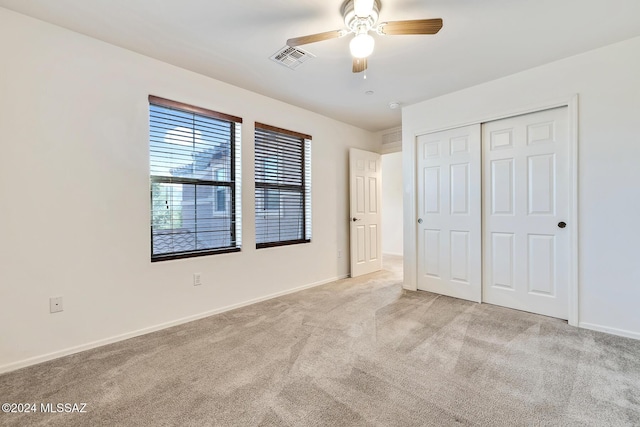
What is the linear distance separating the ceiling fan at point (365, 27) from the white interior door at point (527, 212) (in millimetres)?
1926

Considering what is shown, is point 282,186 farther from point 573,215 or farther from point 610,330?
point 610,330

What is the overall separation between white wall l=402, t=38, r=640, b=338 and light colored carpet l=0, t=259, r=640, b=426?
1.13 feet

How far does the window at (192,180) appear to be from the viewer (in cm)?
268

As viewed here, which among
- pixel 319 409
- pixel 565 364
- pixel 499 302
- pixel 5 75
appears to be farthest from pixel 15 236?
pixel 499 302

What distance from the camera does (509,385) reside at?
69.2 inches

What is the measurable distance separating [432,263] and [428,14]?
2.74 metres

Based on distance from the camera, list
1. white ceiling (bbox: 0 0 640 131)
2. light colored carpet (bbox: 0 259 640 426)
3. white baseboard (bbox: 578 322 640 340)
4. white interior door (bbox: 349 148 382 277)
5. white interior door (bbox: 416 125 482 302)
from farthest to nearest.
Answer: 1. white interior door (bbox: 349 148 382 277)
2. white interior door (bbox: 416 125 482 302)
3. white baseboard (bbox: 578 322 640 340)
4. white ceiling (bbox: 0 0 640 131)
5. light colored carpet (bbox: 0 259 640 426)

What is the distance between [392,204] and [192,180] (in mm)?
5272

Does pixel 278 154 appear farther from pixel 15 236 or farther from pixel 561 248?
pixel 561 248

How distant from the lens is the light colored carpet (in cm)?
152

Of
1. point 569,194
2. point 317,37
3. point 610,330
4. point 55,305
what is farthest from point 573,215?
point 55,305

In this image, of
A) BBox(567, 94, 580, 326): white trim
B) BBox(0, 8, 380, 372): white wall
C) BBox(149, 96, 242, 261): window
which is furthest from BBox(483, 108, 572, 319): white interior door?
BBox(0, 8, 380, 372): white wall

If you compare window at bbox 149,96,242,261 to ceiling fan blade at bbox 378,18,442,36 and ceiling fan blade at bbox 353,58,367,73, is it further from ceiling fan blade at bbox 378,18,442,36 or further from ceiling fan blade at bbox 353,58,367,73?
ceiling fan blade at bbox 378,18,442,36

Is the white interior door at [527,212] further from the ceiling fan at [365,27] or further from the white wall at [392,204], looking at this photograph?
the white wall at [392,204]
